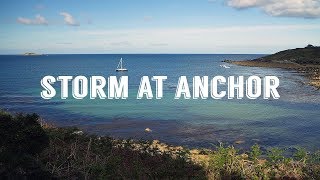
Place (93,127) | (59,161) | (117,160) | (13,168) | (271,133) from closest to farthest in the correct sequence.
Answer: (13,168)
(59,161)
(117,160)
(271,133)
(93,127)

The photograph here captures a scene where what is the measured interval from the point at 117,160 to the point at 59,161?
2206 mm

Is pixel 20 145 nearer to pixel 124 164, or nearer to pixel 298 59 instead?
pixel 124 164

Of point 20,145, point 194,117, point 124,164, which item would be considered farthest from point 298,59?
point 20,145

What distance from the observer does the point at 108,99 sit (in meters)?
56.2

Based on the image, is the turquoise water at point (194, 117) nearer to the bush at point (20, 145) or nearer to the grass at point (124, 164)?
the grass at point (124, 164)

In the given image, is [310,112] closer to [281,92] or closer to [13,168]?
[281,92]

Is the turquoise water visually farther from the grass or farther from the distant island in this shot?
the distant island

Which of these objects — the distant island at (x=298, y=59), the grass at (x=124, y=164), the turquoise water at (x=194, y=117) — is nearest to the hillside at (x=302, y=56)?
the distant island at (x=298, y=59)

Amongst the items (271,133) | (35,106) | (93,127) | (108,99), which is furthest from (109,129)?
(108,99)

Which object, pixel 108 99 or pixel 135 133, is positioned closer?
pixel 135 133

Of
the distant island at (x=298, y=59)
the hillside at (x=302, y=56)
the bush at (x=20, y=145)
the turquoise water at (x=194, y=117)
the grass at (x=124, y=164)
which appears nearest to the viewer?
the bush at (x=20, y=145)

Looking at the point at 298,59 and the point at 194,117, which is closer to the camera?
the point at 194,117

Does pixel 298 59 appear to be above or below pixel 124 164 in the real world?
above

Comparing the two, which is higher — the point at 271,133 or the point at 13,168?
the point at 13,168
